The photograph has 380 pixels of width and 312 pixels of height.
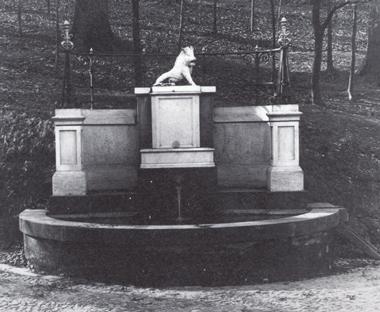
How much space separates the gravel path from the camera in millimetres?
6617

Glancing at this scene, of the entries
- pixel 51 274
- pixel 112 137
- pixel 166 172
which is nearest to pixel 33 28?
pixel 112 137

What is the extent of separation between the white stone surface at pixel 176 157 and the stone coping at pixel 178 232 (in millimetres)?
2077

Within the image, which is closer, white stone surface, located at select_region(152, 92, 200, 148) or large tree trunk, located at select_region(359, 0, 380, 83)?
white stone surface, located at select_region(152, 92, 200, 148)

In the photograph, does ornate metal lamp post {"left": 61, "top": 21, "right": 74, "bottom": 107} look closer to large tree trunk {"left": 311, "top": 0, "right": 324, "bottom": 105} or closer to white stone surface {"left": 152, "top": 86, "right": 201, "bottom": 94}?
white stone surface {"left": 152, "top": 86, "right": 201, "bottom": 94}

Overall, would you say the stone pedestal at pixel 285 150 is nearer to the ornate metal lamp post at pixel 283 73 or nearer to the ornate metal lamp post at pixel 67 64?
the ornate metal lamp post at pixel 283 73

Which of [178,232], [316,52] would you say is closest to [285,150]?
[178,232]

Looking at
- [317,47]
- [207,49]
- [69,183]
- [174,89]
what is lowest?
[69,183]

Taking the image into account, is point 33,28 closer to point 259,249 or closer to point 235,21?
point 235,21

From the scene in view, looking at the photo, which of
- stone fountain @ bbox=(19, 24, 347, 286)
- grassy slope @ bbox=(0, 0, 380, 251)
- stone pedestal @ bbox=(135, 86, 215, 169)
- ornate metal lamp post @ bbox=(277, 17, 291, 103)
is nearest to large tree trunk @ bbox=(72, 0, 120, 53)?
grassy slope @ bbox=(0, 0, 380, 251)

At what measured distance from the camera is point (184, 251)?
7.67 m

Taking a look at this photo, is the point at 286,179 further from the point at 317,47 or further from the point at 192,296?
the point at 317,47

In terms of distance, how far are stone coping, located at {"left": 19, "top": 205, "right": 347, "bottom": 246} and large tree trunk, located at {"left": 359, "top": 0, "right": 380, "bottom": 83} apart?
1155 cm

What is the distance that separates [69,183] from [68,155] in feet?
1.43

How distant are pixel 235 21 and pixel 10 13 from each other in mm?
8923
